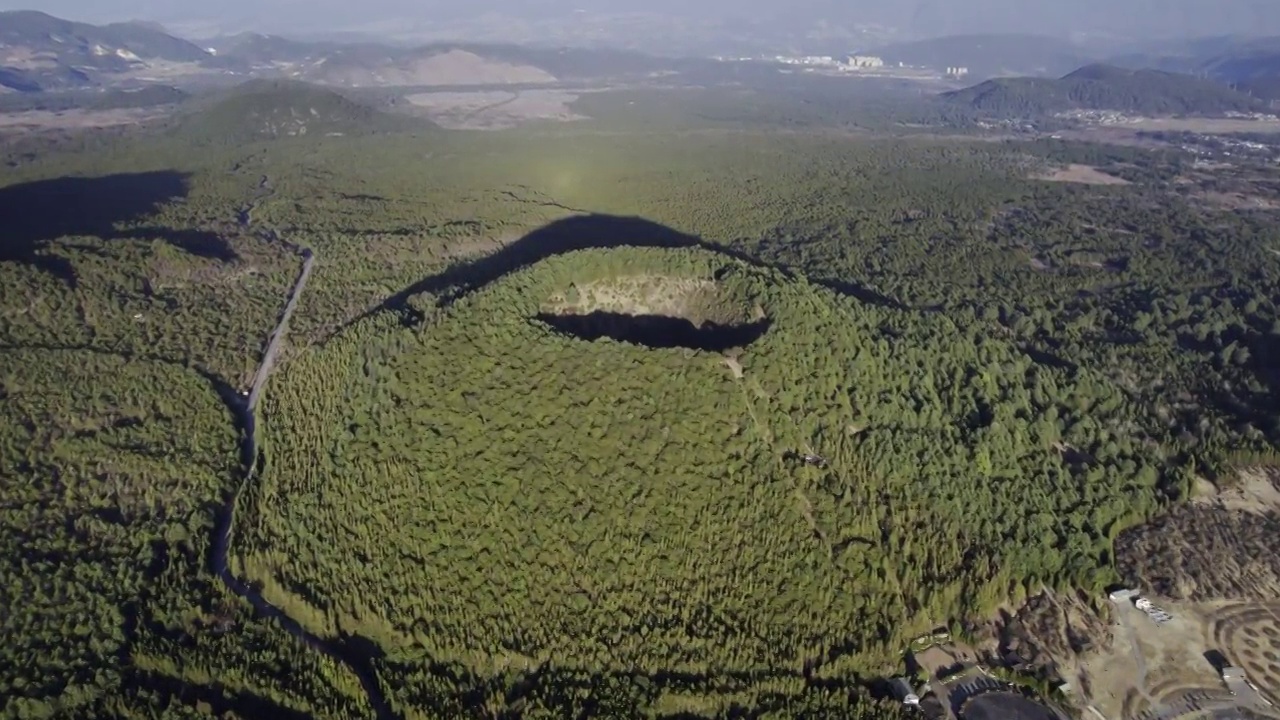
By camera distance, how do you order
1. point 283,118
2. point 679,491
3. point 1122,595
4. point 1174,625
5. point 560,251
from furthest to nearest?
1. point 283,118
2. point 560,251
3. point 679,491
4. point 1122,595
5. point 1174,625

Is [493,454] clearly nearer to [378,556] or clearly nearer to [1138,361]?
[378,556]

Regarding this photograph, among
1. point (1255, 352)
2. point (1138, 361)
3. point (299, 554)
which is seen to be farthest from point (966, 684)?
point (1255, 352)

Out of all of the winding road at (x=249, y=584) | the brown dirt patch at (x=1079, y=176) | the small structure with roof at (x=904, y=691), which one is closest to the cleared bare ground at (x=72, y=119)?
the winding road at (x=249, y=584)

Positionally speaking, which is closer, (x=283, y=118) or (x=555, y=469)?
(x=555, y=469)

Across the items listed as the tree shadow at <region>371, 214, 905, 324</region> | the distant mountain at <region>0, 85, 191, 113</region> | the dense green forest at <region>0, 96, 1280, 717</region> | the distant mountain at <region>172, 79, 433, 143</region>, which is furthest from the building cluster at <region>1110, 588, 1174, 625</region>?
the distant mountain at <region>0, 85, 191, 113</region>

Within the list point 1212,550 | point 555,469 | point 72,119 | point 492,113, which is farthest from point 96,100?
point 1212,550

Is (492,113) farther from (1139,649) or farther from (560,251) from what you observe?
(1139,649)

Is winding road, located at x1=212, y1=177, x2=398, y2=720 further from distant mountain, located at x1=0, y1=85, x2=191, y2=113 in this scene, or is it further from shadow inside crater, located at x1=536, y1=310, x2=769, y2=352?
distant mountain, located at x1=0, y1=85, x2=191, y2=113

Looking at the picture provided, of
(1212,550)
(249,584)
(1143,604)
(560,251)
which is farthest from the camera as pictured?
(560,251)
